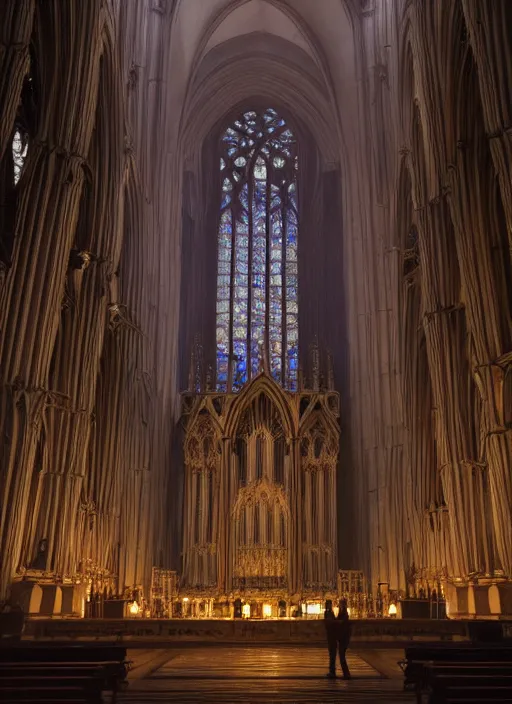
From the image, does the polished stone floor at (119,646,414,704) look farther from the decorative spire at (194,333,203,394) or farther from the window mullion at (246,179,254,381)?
the window mullion at (246,179,254,381)

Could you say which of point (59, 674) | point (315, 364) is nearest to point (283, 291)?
point (315, 364)

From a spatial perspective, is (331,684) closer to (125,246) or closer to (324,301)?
(125,246)

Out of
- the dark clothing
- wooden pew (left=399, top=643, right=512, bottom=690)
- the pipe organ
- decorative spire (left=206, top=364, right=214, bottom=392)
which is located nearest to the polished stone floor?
wooden pew (left=399, top=643, right=512, bottom=690)

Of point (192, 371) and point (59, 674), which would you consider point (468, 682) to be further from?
point (192, 371)

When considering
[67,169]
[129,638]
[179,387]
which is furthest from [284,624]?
[179,387]

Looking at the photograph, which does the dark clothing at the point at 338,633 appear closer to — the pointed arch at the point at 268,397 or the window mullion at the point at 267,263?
the pointed arch at the point at 268,397

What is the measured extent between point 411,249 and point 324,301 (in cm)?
947

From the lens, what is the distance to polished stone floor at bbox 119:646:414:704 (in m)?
8.09

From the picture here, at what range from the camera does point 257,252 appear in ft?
112

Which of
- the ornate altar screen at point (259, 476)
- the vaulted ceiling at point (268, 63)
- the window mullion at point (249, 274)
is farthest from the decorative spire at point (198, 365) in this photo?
the vaulted ceiling at point (268, 63)

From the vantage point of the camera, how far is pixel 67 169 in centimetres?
1744

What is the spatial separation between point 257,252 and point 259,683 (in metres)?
26.0

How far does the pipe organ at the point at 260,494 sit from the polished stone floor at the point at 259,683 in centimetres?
1329

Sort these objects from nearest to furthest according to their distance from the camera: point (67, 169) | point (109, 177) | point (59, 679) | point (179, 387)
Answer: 1. point (59, 679)
2. point (67, 169)
3. point (109, 177)
4. point (179, 387)
